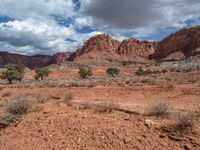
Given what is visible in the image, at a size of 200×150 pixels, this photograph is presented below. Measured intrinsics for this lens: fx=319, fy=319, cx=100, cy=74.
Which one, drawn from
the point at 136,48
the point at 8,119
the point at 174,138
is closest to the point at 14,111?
the point at 8,119

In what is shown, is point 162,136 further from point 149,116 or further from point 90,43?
point 90,43

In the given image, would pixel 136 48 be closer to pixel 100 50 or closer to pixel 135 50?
pixel 135 50

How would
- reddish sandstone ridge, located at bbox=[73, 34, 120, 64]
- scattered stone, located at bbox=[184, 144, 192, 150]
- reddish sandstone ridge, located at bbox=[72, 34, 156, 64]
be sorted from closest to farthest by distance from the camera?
scattered stone, located at bbox=[184, 144, 192, 150] → reddish sandstone ridge, located at bbox=[73, 34, 120, 64] → reddish sandstone ridge, located at bbox=[72, 34, 156, 64]

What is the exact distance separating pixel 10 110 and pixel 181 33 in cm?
13592

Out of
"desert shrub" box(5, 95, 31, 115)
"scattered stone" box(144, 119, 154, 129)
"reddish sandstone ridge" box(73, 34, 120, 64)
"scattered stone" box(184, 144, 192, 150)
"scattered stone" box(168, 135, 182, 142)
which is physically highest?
"reddish sandstone ridge" box(73, 34, 120, 64)

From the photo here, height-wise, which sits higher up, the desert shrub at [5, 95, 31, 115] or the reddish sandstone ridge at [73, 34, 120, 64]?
the reddish sandstone ridge at [73, 34, 120, 64]

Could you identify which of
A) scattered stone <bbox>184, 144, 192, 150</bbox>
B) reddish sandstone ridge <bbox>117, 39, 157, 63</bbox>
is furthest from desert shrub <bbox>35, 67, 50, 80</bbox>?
reddish sandstone ridge <bbox>117, 39, 157, 63</bbox>

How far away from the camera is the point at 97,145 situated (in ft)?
26.7

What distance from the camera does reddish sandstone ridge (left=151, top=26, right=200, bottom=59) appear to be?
12753 cm

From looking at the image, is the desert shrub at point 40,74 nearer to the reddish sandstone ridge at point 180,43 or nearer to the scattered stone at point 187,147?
the scattered stone at point 187,147

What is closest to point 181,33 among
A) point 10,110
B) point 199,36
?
point 199,36

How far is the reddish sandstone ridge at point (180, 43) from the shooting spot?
418 feet

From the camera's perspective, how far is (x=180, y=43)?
13450 centimetres

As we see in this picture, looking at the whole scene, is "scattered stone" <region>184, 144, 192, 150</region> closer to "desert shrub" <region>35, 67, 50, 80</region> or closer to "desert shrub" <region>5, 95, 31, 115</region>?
"desert shrub" <region>5, 95, 31, 115</region>
